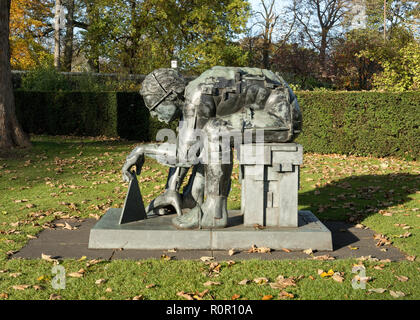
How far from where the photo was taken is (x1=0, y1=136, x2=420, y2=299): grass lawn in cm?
393

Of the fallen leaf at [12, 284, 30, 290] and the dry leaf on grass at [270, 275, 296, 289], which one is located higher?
the dry leaf on grass at [270, 275, 296, 289]

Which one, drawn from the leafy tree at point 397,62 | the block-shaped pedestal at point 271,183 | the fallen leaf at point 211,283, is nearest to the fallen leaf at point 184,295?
the fallen leaf at point 211,283

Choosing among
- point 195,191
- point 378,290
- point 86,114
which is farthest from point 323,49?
point 378,290

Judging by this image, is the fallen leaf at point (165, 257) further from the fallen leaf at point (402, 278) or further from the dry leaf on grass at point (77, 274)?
the fallen leaf at point (402, 278)

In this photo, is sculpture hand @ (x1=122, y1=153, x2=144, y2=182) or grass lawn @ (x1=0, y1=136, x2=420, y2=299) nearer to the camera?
grass lawn @ (x1=0, y1=136, x2=420, y2=299)

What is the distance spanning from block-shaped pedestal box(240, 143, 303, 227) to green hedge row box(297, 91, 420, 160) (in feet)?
32.9

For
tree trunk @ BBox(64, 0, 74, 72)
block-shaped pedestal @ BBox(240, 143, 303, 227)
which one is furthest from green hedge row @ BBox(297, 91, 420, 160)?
tree trunk @ BBox(64, 0, 74, 72)

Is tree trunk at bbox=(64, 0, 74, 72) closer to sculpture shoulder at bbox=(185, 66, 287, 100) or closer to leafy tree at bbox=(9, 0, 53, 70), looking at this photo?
leafy tree at bbox=(9, 0, 53, 70)

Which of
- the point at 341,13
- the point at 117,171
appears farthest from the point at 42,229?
the point at 341,13

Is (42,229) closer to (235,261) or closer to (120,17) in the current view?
(235,261)

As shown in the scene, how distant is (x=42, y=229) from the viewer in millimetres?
5949

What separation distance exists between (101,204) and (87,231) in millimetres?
1904

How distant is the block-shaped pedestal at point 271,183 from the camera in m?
5.15

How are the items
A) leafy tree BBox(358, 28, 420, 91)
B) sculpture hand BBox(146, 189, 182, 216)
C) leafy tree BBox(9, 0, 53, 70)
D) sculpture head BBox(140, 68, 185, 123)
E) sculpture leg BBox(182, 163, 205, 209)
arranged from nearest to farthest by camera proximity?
sculpture head BBox(140, 68, 185, 123) → sculpture hand BBox(146, 189, 182, 216) → sculpture leg BBox(182, 163, 205, 209) → leafy tree BBox(358, 28, 420, 91) → leafy tree BBox(9, 0, 53, 70)
